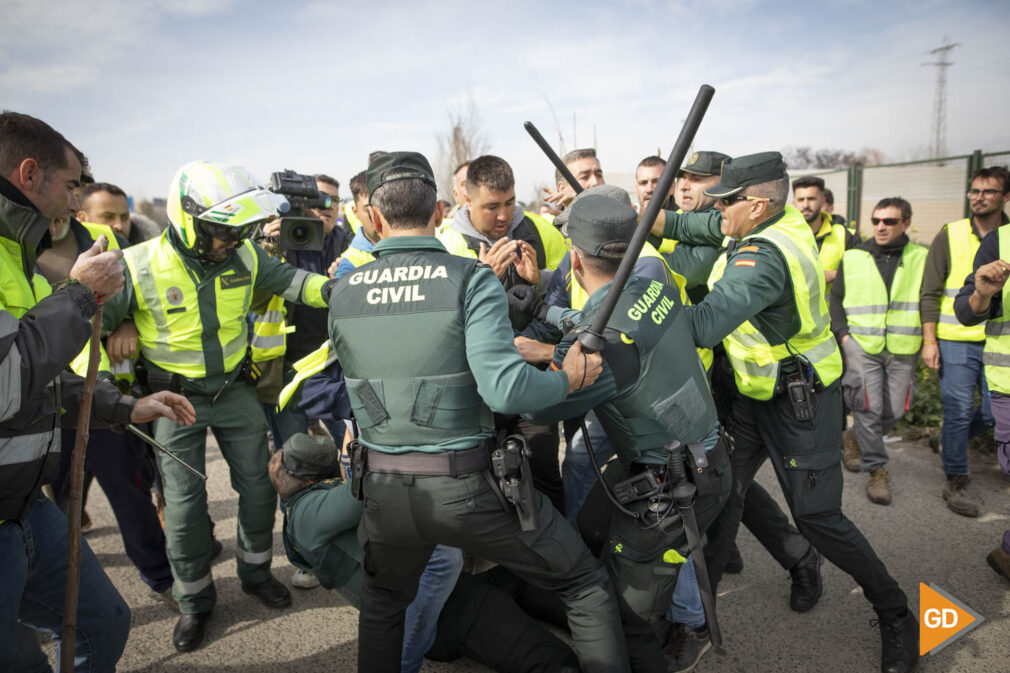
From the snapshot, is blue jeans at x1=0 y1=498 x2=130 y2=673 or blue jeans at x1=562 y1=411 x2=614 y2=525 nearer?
blue jeans at x1=0 y1=498 x2=130 y2=673

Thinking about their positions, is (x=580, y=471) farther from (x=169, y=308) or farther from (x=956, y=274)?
(x=956, y=274)

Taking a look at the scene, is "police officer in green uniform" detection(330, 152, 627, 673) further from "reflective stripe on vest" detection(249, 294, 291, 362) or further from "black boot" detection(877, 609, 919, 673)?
"reflective stripe on vest" detection(249, 294, 291, 362)

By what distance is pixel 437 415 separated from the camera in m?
2.01

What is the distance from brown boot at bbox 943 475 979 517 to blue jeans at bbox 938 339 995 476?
6 centimetres

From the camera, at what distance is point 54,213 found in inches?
81.9

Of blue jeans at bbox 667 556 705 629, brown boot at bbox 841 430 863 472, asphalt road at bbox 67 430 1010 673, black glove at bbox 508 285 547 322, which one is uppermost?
black glove at bbox 508 285 547 322

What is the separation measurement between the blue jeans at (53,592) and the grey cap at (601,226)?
213 centimetres

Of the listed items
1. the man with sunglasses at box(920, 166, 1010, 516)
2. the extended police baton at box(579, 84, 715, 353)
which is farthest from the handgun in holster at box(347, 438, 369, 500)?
the man with sunglasses at box(920, 166, 1010, 516)

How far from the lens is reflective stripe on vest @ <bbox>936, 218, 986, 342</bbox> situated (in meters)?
4.37

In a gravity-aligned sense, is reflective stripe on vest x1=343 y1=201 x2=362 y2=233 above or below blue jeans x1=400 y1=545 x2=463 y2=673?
above

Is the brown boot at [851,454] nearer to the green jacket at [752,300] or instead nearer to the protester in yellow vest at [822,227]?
the protester in yellow vest at [822,227]

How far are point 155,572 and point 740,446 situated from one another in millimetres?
3282

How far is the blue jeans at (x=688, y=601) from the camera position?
2801 mm

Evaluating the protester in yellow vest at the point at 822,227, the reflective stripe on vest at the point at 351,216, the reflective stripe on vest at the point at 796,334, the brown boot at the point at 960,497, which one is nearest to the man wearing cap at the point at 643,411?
the reflective stripe on vest at the point at 796,334
